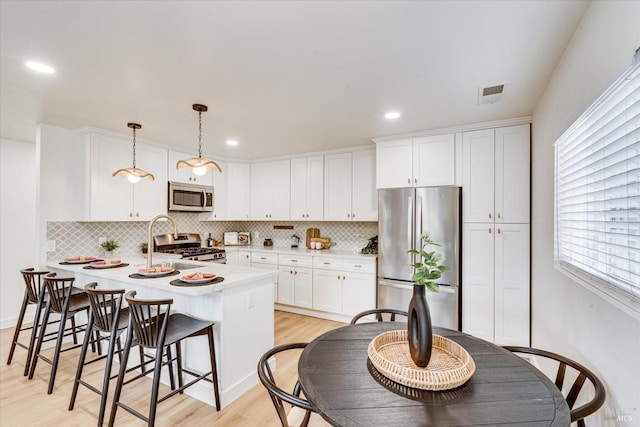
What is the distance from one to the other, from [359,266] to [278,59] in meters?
2.71

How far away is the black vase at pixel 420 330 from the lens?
3.89 ft

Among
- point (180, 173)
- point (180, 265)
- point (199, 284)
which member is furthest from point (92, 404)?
point (180, 173)

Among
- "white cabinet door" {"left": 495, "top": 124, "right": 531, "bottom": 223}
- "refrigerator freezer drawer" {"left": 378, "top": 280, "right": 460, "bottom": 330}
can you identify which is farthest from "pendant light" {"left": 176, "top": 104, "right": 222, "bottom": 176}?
"white cabinet door" {"left": 495, "top": 124, "right": 531, "bottom": 223}

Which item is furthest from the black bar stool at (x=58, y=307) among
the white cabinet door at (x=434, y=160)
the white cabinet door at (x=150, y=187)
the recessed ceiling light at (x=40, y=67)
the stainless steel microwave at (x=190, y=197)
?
the white cabinet door at (x=434, y=160)

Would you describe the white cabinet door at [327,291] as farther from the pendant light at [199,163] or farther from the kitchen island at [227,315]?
the pendant light at [199,163]

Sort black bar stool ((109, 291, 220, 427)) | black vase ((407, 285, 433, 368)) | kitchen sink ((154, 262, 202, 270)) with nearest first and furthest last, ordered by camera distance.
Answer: black vase ((407, 285, 433, 368)) → black bar stool ((109, 291, 220, 427)) → kitchen sink ((154, 262, 202, 270))

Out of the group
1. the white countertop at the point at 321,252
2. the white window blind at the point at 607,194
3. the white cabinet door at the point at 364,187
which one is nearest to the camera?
the white window blind at the point at 607,194

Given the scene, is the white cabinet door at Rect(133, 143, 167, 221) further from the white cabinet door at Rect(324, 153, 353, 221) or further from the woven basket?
the woven basket

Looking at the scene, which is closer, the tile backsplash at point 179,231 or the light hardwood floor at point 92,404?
the light hardwood floor at point 92,404

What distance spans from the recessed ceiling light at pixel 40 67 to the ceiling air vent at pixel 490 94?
Answer: 3.13 metres

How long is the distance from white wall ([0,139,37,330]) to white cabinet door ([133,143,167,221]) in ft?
4.35

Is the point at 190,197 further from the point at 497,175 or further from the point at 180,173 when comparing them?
the point at 497,175

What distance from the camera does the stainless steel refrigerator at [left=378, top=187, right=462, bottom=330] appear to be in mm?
3244

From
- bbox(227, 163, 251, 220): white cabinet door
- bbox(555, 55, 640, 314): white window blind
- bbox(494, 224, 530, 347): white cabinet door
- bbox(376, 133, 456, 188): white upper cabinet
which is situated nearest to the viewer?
bbox(555, 55, 640, 314): white window blind
